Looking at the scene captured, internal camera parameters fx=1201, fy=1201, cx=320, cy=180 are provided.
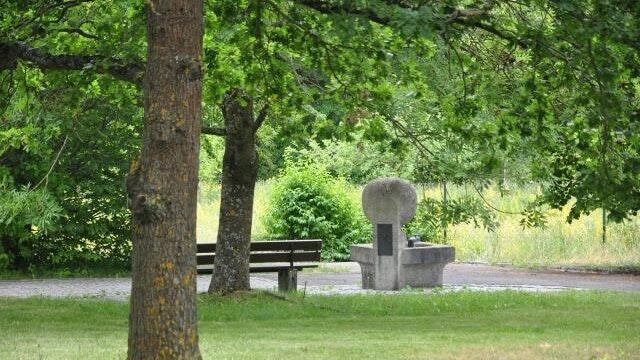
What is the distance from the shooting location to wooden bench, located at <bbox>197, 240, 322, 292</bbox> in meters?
20.1

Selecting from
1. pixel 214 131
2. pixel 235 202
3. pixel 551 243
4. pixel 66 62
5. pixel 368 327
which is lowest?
pixel 368 327

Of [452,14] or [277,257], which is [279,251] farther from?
[452,14]

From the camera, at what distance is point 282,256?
67.7 ft

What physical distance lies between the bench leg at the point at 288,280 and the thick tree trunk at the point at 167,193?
39.4ft

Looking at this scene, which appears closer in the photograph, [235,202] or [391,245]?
[235,202]

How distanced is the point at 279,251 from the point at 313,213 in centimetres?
1030

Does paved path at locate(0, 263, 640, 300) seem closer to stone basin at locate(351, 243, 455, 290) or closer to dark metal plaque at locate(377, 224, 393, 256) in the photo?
stone basin at locate(351, 243, 455, 290)

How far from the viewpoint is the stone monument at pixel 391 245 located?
21.6 m

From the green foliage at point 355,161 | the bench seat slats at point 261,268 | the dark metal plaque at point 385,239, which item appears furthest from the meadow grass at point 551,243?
the bench seat slats at point 261,268

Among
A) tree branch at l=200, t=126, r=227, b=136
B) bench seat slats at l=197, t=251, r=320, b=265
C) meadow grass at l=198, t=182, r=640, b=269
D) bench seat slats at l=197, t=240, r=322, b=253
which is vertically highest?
tree branch at l=200, t=126, r=227, b=136

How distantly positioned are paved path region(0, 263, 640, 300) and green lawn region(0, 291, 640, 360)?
2.03 metres

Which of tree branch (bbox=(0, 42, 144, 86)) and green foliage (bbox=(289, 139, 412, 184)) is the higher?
green foliage (bbox=(289, 139, 412, 184))

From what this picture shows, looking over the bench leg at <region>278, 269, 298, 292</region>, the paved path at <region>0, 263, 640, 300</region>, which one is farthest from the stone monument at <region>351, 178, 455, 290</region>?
the bench leg at <region>278, 269, 298, 292</region>

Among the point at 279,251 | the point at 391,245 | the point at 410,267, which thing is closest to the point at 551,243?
the point at 410,267
